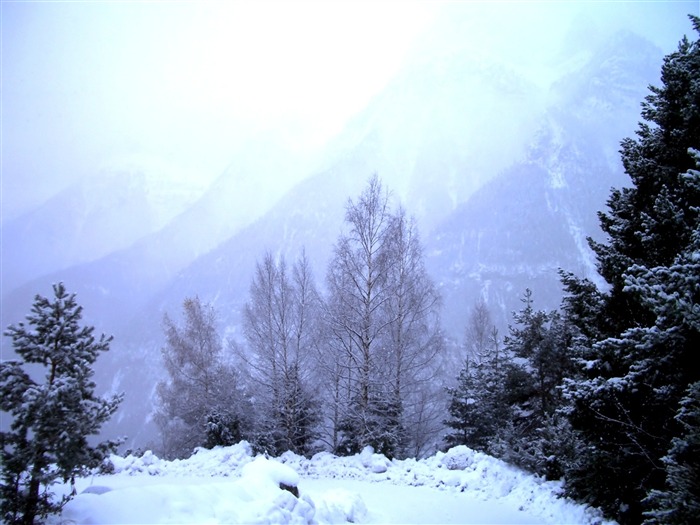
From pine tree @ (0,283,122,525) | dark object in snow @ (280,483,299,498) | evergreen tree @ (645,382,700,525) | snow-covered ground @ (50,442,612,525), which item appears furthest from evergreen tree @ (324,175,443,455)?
evergreen tree @ (645,382,700,525)

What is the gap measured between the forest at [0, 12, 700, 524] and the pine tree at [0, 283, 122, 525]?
2 centimetres

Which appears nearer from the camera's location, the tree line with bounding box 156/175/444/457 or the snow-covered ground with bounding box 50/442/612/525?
the snow-covered ground with bounding box 50/442/612/525

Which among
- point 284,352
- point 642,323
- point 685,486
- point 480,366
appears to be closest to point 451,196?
point 480,366

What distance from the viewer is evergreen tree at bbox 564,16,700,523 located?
5098 millimetres

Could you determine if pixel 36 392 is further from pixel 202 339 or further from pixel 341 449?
pixel 202 339

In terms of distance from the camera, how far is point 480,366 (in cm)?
1895

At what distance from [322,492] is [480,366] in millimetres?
12115

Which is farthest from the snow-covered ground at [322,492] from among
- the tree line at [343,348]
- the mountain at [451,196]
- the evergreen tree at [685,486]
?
the mountain at [451,196]

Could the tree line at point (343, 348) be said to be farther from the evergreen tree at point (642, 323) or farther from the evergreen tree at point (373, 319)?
the evergreen tree at point (642, 323)

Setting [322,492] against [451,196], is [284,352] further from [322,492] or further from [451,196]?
[451,196]

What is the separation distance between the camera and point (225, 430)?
651 inches

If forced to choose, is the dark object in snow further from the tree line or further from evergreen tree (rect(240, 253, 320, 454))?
evergreen tree (rect(240, 253, 320, 454))

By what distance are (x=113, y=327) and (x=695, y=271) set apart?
186015mm

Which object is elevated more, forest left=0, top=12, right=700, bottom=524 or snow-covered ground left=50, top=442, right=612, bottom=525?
forest left=0, top=12, right=700, bottom=524
